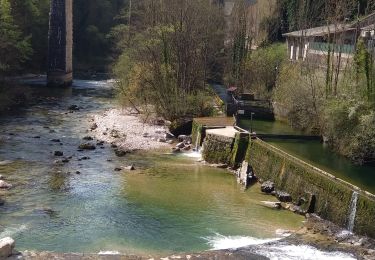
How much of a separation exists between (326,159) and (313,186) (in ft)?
18.9

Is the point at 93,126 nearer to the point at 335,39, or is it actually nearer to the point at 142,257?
the point at 335,39

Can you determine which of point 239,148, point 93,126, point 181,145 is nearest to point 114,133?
point 93,126

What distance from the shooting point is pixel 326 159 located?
2883 centimetres

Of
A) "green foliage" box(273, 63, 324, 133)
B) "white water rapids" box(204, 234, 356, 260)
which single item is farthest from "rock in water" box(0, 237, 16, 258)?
"green foliage" box(273, 63, 324, 133)

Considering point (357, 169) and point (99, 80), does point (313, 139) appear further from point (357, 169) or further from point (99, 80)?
point (99, 80)

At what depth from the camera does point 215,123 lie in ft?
117

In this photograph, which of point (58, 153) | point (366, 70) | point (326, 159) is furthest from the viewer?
point (58, 153)

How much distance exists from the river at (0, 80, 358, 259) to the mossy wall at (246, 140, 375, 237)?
122 centimetres

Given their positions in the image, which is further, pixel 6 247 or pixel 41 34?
pixel 41 34

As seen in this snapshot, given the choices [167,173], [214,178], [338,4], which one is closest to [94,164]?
[167,173]

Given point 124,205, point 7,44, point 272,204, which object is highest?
point 7,44

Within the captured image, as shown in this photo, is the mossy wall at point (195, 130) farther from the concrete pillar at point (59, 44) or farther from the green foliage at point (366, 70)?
the concrete pillar at point (59, 44)

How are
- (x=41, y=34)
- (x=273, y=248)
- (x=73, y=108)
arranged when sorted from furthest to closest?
(x=41, y=34)
(x=73, y=108)
(x=273, y=248)

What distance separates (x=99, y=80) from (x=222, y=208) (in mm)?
55437
